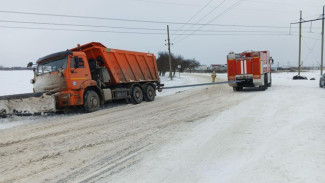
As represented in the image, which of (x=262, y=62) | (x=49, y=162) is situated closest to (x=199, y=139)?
(x=49, y=162)

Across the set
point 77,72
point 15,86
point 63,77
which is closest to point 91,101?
point 77,72

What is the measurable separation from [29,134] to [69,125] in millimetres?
1185

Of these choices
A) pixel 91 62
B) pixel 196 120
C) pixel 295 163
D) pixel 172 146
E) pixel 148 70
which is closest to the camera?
pixel 295 163

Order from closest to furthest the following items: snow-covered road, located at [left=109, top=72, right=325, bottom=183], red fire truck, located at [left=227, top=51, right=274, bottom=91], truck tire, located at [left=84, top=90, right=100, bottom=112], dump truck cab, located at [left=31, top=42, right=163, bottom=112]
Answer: snow-covered road, located at [left=109, top=72, right=325, bottom=183], dump truck cab, located at [left=31, top=42, right=163, bottom=112], truck tire, located at [left=84, top=90, right=100, bottom=112], red fire truck, located at [left=227, top=51, right=274, bottom=91]

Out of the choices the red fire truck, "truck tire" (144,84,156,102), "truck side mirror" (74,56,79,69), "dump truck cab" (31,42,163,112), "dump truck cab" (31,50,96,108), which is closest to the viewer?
"dump truck cab" (31,50,96,108)

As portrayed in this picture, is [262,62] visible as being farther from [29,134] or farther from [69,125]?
[29,134]

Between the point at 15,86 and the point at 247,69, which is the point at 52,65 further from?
the point at 15,86

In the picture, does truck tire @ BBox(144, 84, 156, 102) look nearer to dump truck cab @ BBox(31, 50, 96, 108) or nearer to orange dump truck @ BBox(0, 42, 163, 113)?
orange dump truck @ BBox(0, 42, 163, 113)

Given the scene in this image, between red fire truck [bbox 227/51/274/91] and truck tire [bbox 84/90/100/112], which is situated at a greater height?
red fire truck [bbox 227/51/274/91]

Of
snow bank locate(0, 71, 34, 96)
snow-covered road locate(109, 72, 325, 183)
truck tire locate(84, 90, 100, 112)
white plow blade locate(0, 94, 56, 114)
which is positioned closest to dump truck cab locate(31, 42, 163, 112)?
truck tire locate(84, 90, 100, 112)

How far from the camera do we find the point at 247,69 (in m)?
15.1

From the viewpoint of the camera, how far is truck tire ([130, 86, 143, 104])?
40.1 ft

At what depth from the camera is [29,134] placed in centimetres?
635

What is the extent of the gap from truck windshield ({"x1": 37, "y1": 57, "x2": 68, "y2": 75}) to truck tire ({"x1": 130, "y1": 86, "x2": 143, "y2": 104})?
13.2 feet
